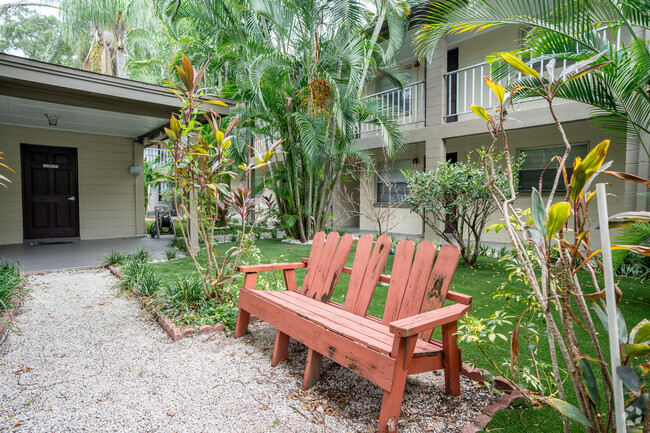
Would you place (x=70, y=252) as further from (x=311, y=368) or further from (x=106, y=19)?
(x=106, y=19)

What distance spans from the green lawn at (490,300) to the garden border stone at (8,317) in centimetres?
145

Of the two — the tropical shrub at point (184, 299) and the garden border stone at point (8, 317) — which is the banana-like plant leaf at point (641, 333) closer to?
the tropical shrub at point (184, 299)

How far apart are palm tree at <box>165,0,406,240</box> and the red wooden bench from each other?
420 cm

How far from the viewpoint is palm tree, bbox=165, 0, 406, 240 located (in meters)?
6.79

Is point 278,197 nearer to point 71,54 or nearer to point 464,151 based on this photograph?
point 464,151

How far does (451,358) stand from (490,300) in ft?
7.01

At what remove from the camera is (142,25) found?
597 inches

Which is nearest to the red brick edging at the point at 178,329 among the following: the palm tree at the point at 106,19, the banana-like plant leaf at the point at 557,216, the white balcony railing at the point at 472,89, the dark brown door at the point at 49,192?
the banana-like plant leaf at the point at 557,216

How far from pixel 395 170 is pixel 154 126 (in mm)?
6465

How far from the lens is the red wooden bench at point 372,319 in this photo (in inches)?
64.7

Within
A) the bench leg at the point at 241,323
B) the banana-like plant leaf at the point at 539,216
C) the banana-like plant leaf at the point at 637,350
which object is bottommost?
the bench leg at the point at 241,323

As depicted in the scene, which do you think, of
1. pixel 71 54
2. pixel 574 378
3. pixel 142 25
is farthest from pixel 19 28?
pixel 574 378

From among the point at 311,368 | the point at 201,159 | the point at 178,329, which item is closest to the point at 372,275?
the point at 311,368

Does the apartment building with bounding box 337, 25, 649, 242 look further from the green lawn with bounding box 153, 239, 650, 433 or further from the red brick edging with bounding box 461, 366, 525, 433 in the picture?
the red brick edging with bounding box 461, 366, 525, 433
